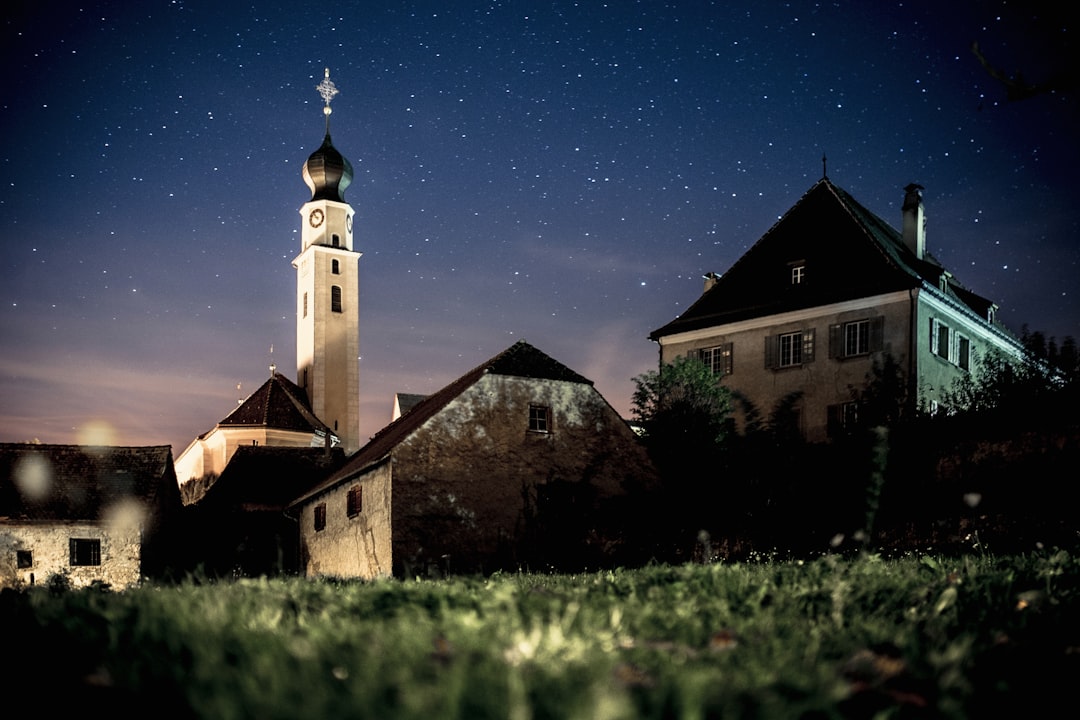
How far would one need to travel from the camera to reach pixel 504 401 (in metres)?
29.3

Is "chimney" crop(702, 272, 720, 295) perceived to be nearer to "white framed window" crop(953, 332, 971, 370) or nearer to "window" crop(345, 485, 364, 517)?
"white framed window" crop(953, 332, 971, 370)

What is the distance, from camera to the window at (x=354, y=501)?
30134mm

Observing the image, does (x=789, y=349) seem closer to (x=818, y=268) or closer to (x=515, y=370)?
(x=818, y=268)

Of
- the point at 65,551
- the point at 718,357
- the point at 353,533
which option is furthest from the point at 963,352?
the point at 65,551

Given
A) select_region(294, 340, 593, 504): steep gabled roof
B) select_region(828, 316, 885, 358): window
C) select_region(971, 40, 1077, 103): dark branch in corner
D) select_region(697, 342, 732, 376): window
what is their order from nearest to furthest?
select_region(971, 40, 1077, 103): dark branch in corner < select_region(294, 340, 593, 504): steep gabled roof < select_region(828, 316, 885, 358): window < select_region(697, 342, 732, 376): window

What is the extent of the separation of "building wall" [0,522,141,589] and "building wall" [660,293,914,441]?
25.6 meters

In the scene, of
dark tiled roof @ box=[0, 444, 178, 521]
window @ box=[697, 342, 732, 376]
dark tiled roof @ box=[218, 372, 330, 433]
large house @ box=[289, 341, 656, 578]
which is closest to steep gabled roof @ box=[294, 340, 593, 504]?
large house @ box=[289, 341, 656, 578]

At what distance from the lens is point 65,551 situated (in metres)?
40.1

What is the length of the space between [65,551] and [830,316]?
31991mm

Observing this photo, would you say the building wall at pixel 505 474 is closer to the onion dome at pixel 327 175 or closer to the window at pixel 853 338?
the window at pixel 853 338

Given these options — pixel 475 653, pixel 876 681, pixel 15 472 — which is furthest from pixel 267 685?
pixel 15 472

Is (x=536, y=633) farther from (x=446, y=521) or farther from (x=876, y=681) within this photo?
(x=446, y=521)

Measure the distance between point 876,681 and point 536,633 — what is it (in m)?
1.47

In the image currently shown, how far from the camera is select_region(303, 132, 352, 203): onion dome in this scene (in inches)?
3337
